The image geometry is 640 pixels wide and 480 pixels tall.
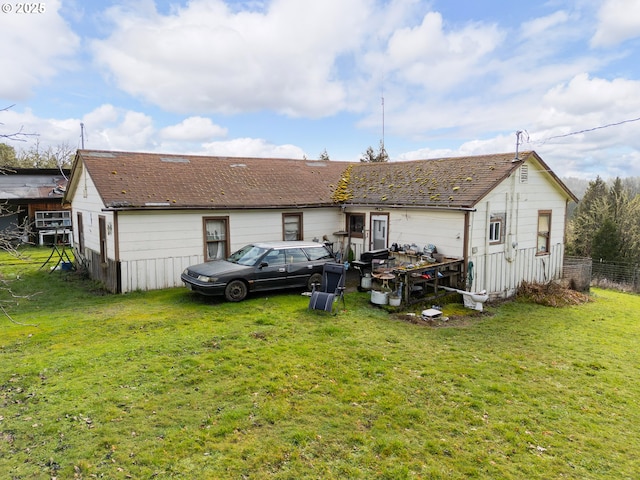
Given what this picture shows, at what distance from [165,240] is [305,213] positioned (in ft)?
A: 17.5

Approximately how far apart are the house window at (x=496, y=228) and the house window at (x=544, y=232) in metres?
2.47

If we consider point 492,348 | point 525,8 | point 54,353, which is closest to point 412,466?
point 492,348

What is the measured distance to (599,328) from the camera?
11.2 metres

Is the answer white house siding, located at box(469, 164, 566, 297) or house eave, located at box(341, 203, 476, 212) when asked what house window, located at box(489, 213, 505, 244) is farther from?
house eave, located at box(341, 203, 476, 212)

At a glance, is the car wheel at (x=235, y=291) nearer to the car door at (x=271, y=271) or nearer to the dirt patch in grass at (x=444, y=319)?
the car door at (x=271, y=271)

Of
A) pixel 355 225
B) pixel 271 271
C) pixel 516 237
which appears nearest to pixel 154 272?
pixel 271 271

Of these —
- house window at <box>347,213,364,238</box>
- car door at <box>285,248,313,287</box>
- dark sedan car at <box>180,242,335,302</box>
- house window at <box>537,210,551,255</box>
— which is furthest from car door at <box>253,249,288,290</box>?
house window at <box>537,210,551,255</box>

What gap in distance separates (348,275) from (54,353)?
32.8 ft

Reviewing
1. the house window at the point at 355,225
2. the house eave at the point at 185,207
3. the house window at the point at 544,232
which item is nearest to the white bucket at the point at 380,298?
the house window at the point at 355,225

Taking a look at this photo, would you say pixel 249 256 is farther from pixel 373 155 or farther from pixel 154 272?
pixel 373 155

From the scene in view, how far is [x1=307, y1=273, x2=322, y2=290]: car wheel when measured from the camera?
12.7 meters

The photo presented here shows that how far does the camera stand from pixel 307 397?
6.30 metres

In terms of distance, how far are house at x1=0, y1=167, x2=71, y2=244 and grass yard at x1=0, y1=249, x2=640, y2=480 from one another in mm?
17224

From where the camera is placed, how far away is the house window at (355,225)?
16.5m
